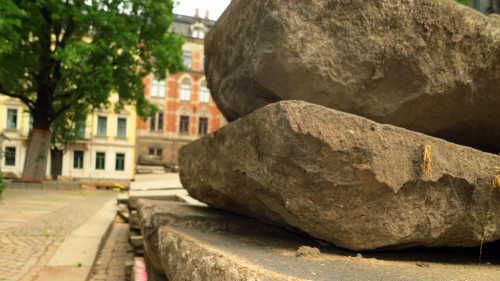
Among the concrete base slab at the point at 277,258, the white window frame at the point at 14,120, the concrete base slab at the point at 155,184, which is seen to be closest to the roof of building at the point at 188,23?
the white window frame at the point at 14,120

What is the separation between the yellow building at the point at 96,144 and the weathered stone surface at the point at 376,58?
36349 mm

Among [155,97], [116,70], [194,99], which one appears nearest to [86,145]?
[155,97]

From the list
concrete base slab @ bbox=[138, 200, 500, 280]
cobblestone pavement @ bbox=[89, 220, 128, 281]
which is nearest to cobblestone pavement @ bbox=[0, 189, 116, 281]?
cobblestone pavement @ bbox=[89, 220, 128, 281]

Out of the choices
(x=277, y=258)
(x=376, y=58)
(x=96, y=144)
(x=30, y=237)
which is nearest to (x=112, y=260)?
(x=30, y=237)

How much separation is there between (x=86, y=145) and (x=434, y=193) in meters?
39.4

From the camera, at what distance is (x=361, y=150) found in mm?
1776

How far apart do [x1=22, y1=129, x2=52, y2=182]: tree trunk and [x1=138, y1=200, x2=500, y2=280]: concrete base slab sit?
17.9 metres

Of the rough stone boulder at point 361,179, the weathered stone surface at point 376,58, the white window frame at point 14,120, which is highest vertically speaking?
the white window frame at point 14,120

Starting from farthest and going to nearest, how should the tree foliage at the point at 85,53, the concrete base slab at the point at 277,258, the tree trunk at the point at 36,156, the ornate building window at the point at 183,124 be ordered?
the ornate building window at the point at 183,124
the tree trunk at the point at 36,156
the tree foliage at the point at 85,53
the concrete base slab at the point at 277,258

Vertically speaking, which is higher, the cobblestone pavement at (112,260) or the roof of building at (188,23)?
the roof of building at (188,23)

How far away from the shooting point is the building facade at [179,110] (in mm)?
42312

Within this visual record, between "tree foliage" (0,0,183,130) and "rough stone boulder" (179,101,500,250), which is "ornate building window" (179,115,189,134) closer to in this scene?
"tree foliage" (0,0,183,130)

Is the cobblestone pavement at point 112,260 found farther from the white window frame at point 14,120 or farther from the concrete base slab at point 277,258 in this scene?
the white window frame at point 14,120

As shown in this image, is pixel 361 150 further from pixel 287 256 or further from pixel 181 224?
pixel 181 224
